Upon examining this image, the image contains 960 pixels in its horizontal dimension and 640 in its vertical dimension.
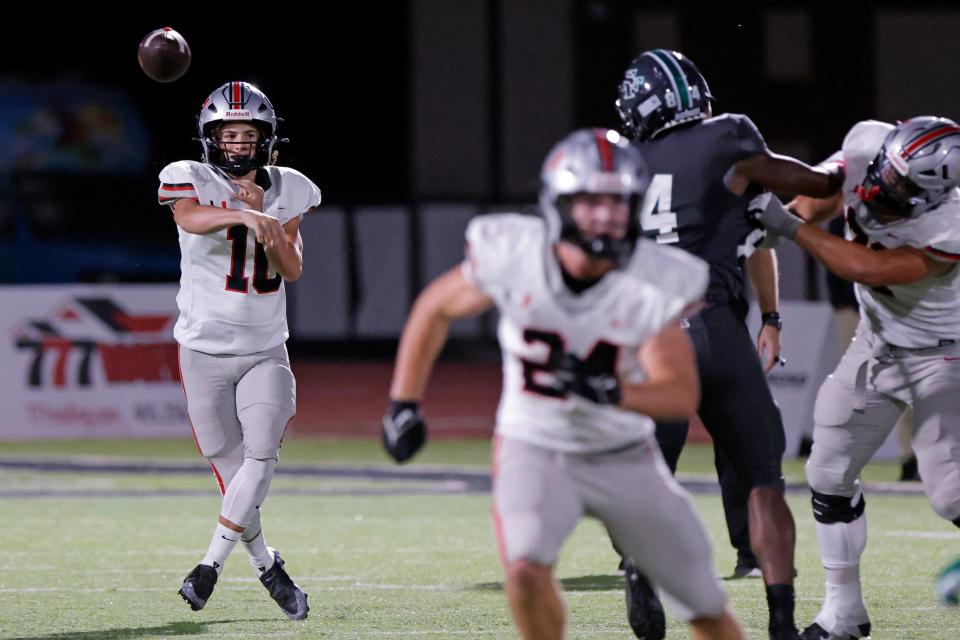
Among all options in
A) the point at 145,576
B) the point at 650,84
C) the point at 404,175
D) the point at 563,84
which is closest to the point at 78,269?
the point at 404,175

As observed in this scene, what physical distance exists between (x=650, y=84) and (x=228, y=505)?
2207 millimetres

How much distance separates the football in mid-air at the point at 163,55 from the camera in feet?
24.3

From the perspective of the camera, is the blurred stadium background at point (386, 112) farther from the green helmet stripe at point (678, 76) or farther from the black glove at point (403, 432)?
the black glove at point (403, 432)

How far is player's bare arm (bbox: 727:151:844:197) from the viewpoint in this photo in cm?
579

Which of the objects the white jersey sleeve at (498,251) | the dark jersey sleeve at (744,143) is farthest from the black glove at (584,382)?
the dark jersey sleeve at (744,143)

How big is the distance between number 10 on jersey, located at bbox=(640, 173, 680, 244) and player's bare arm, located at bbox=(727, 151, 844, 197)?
205 mm

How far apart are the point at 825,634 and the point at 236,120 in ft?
9.50

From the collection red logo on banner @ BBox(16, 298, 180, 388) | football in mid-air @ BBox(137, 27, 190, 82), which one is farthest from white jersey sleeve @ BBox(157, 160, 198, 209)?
red logo on banner @ BBox(16, 298, 180, 388)

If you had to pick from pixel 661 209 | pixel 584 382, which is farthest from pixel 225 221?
pixel 584 382

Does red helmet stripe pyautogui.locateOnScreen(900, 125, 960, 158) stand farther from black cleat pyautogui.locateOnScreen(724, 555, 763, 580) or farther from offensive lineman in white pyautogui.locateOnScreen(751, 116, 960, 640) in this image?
black cleat pyautogui.locateOnScreen(724, 555, 763, 580)

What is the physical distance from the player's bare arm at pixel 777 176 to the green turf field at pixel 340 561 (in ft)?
5.20

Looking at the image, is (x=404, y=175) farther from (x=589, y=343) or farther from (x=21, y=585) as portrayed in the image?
(x=589, y=343)

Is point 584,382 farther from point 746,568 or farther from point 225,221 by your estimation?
point 746,568

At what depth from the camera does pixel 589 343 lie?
179 inches
